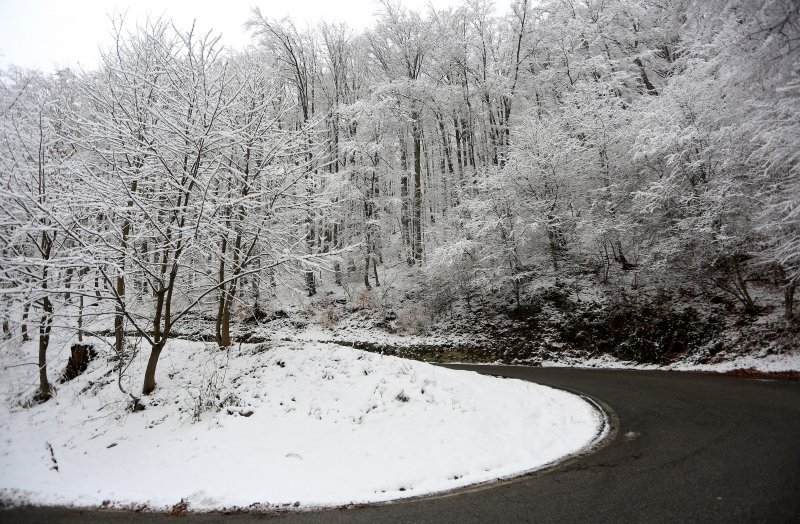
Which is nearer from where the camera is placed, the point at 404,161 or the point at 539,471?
the point at 539,471

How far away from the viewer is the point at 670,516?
3871 millimetres

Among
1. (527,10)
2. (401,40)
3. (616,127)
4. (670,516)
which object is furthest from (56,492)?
(527,10)

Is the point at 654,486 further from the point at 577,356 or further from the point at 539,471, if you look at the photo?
the point at 577,356

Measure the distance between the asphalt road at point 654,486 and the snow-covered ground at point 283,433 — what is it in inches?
15.2

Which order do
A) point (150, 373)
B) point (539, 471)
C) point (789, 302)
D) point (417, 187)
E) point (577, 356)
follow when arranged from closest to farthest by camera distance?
point (539, 471), point (150, 373), point (789, 302), point (577, 356), point (417, 187)

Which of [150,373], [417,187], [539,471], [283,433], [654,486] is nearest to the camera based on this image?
[654,486]

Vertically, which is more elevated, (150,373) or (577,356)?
(150,373)

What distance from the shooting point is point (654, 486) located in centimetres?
455

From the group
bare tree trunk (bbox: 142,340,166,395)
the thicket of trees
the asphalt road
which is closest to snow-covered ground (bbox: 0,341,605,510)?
bare tree trunk (bbox: 142,340,166,395)

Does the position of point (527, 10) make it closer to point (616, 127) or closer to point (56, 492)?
point (616, 127)

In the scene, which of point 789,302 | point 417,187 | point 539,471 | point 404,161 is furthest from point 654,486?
point 404,161

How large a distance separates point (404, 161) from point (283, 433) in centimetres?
2139

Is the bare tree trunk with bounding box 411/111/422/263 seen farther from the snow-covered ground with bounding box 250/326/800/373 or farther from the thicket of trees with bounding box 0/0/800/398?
the snow-covered ground with bounding box 250/326/800/373

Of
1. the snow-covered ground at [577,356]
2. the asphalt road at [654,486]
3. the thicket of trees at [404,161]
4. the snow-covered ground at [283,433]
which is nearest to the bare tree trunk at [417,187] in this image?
the thicket of trees at [404,161]
